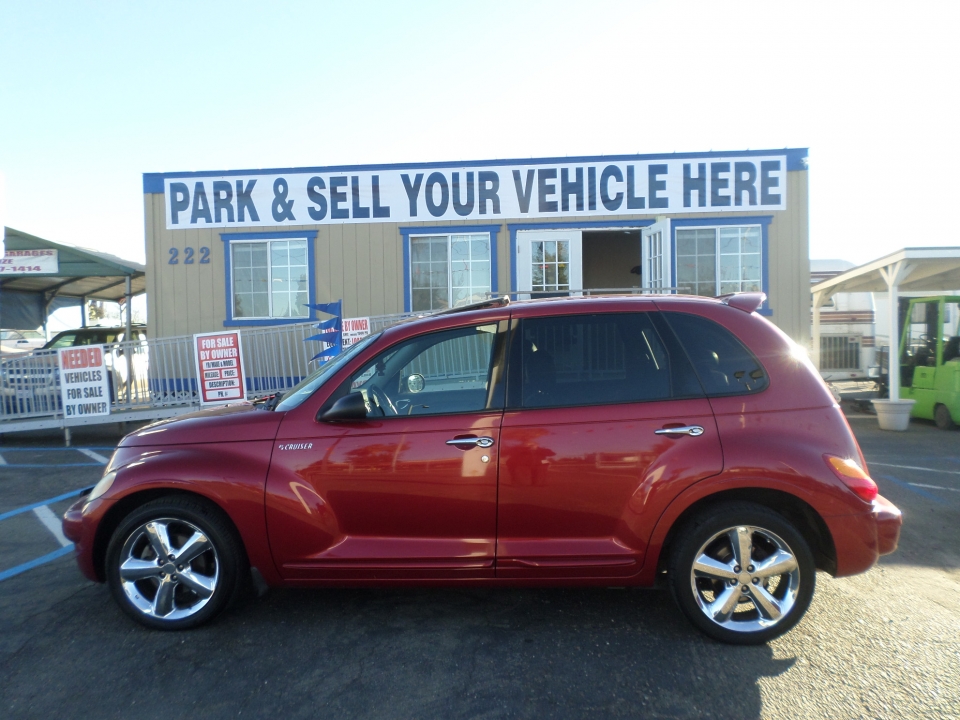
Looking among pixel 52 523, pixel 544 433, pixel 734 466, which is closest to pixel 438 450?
pixel 544 433

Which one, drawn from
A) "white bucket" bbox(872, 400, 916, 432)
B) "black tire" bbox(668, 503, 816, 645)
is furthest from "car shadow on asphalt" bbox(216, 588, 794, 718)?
"white bucket" bbox(872, 400, 916, 432)

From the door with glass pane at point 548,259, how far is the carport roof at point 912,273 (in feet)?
15.7

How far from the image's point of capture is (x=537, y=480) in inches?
139

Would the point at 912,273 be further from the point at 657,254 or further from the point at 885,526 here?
the point at 885,526

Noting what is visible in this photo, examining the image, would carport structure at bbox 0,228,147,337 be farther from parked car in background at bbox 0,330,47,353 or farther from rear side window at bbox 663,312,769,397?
rear side window at bbox 663,312,769,397

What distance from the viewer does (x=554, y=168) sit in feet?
40.3

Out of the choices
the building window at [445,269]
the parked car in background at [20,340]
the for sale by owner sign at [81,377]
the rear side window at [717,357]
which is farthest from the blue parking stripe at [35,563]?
the parked car in background at [20,340]

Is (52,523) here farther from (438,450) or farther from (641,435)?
(641,435)

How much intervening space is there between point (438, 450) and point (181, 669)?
1586mm

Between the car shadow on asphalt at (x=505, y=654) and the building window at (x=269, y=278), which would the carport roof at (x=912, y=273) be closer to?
the car shadow on asphalt at (x=505, y=654)

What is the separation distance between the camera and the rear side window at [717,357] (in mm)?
3631

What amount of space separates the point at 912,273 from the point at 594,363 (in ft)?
35.4

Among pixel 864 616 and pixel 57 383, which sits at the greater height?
pixel 57 383

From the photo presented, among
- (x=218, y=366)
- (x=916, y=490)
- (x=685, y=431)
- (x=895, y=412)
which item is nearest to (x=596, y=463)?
(x=685, y=431)
